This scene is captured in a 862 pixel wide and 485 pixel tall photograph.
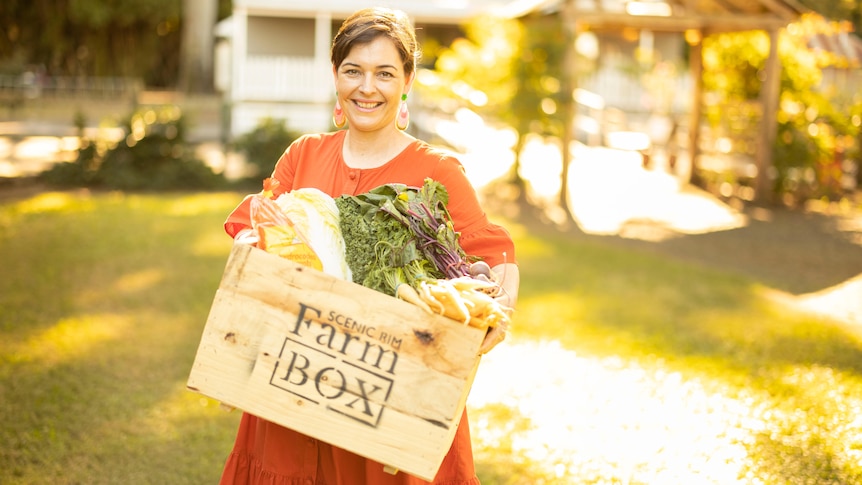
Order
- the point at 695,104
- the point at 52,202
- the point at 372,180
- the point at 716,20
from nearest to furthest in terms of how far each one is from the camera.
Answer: the point at 372,180 < the point at 52,202 < the point at 716,20 < the point at 695,104

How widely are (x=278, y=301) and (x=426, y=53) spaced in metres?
17.4

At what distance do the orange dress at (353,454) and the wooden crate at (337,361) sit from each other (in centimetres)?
39

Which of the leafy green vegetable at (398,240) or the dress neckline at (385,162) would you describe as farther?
the dress neckline at (385,162)

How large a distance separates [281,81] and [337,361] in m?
16.3

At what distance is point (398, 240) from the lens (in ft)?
8.38

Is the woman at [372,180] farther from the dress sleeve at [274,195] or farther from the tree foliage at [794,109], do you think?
the tree foliage at [794,109]

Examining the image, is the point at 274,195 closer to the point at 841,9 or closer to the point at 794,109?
the point at 794,109

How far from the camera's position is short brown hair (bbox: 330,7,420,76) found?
283 centimetres

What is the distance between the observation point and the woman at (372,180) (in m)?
2.86

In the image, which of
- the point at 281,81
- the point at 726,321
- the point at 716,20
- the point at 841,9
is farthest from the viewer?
the point at 281,81

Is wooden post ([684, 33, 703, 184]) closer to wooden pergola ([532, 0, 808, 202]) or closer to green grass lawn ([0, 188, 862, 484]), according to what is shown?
wooden pergola ([532, 0, 808, 202])

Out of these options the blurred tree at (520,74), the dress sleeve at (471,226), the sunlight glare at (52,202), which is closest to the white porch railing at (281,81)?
the blurred tree at (520,74)

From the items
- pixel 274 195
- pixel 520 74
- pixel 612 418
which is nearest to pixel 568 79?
pixel 520 74

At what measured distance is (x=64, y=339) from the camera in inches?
251
